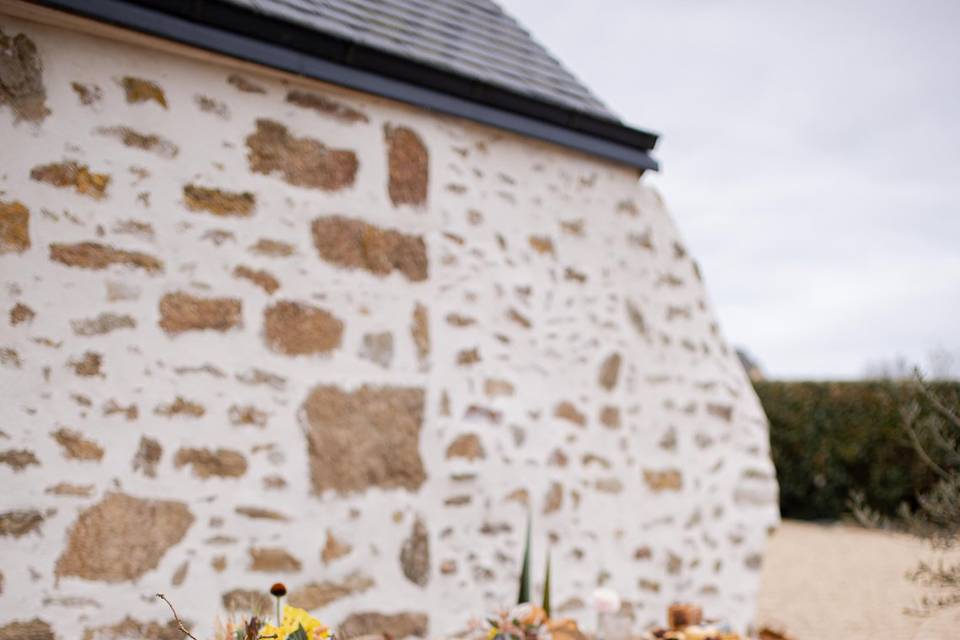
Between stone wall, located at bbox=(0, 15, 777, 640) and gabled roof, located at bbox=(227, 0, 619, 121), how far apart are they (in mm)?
254

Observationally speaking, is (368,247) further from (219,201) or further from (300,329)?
(219,201)

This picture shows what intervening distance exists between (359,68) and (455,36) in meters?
0.91

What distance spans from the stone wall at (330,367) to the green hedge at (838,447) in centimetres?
604

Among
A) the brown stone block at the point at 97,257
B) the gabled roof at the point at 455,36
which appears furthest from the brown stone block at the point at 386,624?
the gabled roof at the point at 455,36

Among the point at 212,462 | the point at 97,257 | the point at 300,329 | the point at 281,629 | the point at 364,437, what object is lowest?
the point at 281,629

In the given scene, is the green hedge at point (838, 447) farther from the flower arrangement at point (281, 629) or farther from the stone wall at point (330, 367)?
the flower arrangement at point (281, 629)

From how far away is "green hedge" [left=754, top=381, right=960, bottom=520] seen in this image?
9.22 meters

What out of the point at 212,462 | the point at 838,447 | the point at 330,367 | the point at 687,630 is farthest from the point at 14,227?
the point at 838,447

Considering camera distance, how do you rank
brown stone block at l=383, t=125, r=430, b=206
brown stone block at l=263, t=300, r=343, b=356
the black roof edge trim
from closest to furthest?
the black roof edge trim → brown stone block at l=263, t=300, r=343, b=356 → brown stone block at l=383, t=125, r=430, b=206

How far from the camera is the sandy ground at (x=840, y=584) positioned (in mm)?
5477

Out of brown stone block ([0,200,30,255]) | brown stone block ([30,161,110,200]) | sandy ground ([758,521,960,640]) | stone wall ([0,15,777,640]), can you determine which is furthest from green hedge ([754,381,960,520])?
brown stone block ([0,200,30,255])

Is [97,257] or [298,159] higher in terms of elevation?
[298,159]

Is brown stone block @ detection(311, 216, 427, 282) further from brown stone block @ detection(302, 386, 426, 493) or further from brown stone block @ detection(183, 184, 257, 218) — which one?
brown stone block @ detection(302, 386, 426, 493)

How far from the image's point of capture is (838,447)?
31.6 ft
